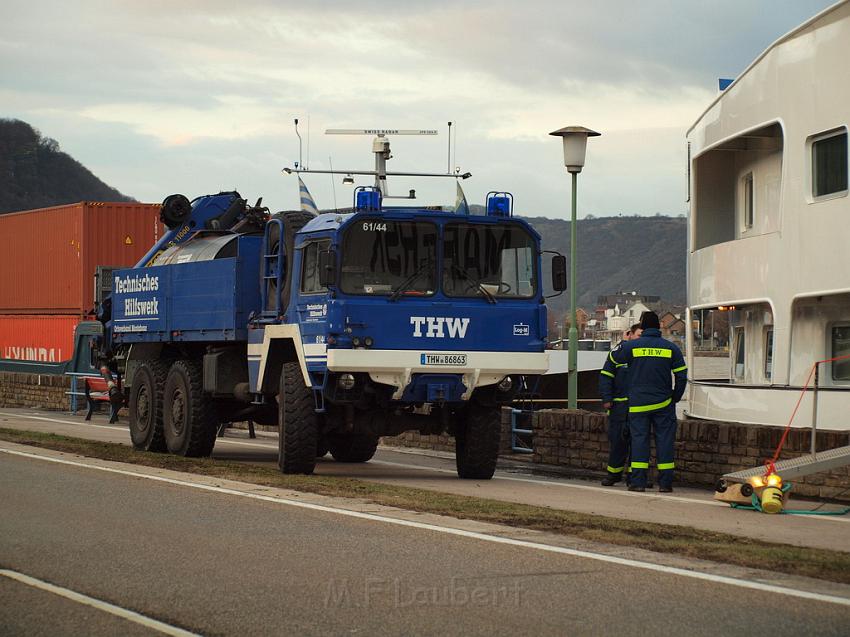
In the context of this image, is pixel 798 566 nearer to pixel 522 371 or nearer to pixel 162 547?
pixel 162 547

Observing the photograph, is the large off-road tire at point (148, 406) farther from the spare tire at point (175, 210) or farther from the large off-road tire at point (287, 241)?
the large off-road tire at point (287, 241)

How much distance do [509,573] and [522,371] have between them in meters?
7.00

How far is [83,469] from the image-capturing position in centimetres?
1516

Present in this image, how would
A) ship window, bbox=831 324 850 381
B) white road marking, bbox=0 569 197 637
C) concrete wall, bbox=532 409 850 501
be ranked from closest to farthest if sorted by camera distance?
white road marking, bbox=0 569 197 637 < concrete wall, bbox=532 409 850 501 < ship window, bbox=831 324 850 381

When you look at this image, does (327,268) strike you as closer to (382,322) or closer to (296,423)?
(382,322)

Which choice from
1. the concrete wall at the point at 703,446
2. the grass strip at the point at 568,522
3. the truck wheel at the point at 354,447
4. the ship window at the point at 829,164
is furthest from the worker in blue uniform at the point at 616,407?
the ship window at the point at 829,164

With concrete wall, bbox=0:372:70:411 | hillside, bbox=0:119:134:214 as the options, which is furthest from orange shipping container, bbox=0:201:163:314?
hillside, bbox=0:119:134:214

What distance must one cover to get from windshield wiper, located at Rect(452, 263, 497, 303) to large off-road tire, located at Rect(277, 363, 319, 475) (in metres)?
2.15

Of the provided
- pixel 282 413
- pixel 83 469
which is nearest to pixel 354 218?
pixel 282 413

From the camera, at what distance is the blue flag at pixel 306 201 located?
17.3 meters

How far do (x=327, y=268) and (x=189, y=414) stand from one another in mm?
4574

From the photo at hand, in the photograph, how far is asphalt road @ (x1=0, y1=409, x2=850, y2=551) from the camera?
11219 mm

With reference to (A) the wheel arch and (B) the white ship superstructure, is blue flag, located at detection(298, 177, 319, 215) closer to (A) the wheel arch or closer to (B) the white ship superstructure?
(A) the wheel arch

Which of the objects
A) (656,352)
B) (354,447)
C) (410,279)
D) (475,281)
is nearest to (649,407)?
(656,352)
